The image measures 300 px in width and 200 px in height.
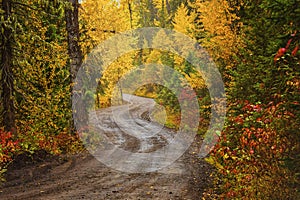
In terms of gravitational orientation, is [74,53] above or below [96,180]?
above

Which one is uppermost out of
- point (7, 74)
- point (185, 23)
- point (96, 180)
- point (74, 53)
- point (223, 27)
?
point (185, 23)

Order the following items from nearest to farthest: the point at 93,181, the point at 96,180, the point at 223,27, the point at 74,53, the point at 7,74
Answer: the point at 93,181 < the point at 96,180 < the point at 7,74 < the point at 223,27 < the point at 74,53

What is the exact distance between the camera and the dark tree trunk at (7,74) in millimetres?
11357

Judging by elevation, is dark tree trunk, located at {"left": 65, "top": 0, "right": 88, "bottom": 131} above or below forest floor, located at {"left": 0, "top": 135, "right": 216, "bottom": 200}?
above

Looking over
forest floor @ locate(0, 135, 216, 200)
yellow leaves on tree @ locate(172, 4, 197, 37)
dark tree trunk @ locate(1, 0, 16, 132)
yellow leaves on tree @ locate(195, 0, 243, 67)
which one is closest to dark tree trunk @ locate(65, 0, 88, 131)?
forest floor @ locate(0, 135, 216, 200)

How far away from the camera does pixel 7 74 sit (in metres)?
11.6

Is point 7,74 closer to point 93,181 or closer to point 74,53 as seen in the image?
point 74,53

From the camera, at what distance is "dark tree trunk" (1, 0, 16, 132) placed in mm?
11357

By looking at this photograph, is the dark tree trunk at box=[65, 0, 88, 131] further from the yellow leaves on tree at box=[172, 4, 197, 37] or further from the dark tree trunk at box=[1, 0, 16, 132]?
the yellow leaves on tree at box=[172, 4, 197, 37]

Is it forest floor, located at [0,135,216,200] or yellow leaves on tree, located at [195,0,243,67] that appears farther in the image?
yellow leaves on tree, located at [195,0,243,67]

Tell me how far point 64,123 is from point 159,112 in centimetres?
1370

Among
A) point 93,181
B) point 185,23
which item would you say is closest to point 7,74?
point 93,181

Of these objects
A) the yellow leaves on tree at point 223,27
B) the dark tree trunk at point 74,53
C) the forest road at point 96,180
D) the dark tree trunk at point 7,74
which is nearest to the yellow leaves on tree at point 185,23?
the yellow leaves on tree at point 223,27

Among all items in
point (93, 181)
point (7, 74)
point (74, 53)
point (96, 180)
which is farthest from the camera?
point (74, 53)
